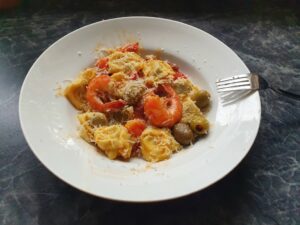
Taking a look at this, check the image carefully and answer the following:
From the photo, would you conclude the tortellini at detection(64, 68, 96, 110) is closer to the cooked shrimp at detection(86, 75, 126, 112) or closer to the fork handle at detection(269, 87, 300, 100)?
the cooked shrimp at detection(86, 75, 126, 112)

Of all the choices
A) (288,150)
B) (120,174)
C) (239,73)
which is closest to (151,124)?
(120,174)

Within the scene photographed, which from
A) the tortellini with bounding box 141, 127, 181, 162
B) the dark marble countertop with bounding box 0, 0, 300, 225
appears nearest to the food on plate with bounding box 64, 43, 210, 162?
the tortellini with bounding box 141, 127, 181, 162

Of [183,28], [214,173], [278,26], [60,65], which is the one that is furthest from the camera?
[278,26]

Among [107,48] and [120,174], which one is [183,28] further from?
[120,174]

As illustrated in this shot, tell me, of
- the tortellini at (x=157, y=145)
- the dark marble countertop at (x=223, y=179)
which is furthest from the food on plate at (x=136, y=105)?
the dark marble countertop at (x=223, y=179)

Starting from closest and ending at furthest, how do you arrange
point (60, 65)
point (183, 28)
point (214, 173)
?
point (214, 173) < point (60, 65) < point (183, 28)

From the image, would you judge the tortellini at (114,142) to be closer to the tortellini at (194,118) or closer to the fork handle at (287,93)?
the tortellini at (194,118)

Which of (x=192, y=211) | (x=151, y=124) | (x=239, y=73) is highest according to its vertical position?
(x=239, y=73)

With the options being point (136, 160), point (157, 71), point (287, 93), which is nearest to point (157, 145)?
point (136, 160)
